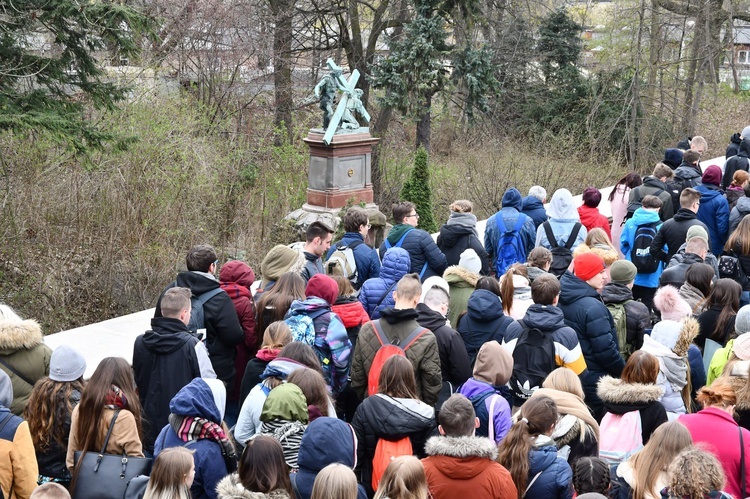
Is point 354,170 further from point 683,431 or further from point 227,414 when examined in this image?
point 683,431

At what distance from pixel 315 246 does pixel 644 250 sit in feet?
12.9

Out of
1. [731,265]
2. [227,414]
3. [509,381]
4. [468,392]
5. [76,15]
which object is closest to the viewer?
[468,392]

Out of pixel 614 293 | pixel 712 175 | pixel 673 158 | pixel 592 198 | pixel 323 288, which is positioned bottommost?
pixel 614 293

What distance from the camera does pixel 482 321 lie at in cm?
666

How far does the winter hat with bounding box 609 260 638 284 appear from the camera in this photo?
283 inches

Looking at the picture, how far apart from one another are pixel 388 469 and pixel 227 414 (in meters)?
3.30

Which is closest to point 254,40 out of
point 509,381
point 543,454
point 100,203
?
point 100,203

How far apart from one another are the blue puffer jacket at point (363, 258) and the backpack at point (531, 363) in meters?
2.66

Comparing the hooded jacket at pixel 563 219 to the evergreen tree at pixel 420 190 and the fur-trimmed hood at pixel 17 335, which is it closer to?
the fur-trimmed hood at pixel 17 335

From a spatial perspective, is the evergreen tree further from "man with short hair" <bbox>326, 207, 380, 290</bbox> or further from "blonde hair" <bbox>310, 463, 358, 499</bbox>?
"blonde hair" <bbox>310, 463, 358, 499</bbox>

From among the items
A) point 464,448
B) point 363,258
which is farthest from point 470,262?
point 464,448

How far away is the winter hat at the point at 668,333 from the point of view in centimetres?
623

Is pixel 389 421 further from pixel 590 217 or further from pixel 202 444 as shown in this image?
pixel 590 217

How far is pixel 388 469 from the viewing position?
411 cm
